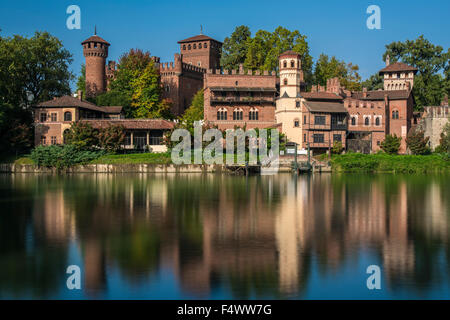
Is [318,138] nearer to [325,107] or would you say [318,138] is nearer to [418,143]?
[325,107]

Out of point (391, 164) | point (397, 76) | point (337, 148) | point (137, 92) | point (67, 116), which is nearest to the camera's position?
point (391, 164)

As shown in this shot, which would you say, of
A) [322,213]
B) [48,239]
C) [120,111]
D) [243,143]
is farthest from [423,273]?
[120,111]

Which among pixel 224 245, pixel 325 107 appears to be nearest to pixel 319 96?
pixel 325 107

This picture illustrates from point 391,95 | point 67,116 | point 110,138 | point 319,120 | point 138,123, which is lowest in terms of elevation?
point 110,138

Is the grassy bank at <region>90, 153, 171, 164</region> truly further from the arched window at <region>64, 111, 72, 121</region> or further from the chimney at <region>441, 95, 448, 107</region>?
the chimney at <region>441, 95, 448, 107</region>

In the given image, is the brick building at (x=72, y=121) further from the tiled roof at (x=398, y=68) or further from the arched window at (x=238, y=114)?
the tiled roof at (x=398, y=68)

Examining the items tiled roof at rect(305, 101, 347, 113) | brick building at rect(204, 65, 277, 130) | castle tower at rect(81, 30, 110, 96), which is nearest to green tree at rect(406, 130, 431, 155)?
tiled roof at rect(305, 101, 347, 113)

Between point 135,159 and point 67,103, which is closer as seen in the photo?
point 135,159

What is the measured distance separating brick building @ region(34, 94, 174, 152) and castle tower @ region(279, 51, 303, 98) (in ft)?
45.1

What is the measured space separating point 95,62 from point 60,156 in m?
21.4

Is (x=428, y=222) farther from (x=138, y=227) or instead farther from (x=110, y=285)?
(x=110, y=285)

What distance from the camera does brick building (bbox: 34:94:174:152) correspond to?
2279 inches

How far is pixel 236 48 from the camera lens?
7012 centimetres

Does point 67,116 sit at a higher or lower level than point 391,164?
higher
